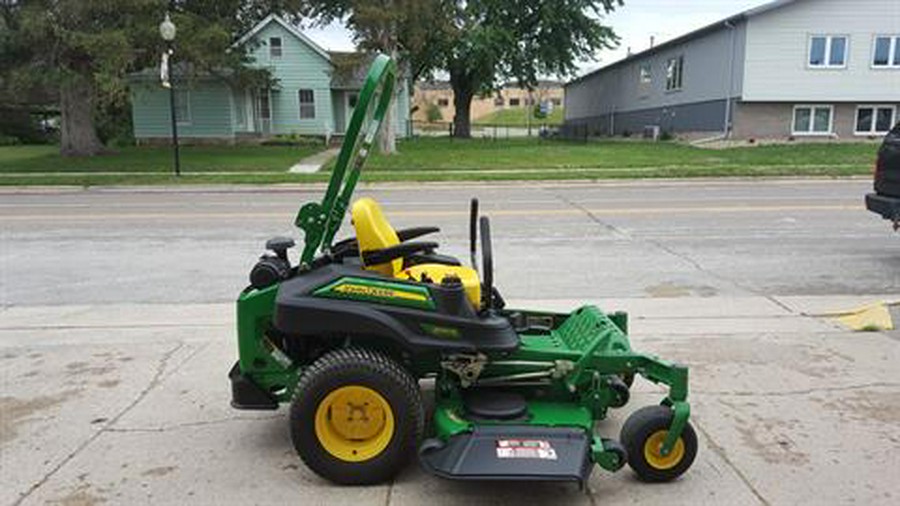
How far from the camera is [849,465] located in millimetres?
3559

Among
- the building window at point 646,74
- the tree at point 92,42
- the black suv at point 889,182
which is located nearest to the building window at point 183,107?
the tree at point 92,42

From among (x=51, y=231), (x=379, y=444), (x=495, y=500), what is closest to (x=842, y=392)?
(x=495, y=500)

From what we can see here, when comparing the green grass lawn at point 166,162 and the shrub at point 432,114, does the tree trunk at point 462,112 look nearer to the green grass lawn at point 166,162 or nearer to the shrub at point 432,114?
the green grass lawn at point 166,162

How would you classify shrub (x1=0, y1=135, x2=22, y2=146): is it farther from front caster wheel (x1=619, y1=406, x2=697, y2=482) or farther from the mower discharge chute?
front caster wheel (x1=619, y1=406, x2=697, y2=482)

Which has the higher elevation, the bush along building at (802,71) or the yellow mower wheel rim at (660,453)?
the bush along building at (802,71)

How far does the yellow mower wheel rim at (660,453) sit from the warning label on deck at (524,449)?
0.49 meters

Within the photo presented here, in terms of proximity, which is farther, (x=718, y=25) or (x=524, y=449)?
(x=718, y=25)

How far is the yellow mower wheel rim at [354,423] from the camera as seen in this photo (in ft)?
11.1

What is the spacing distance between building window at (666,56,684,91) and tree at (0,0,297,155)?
66.4 ft

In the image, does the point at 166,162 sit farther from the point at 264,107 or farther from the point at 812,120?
the point at 812,120

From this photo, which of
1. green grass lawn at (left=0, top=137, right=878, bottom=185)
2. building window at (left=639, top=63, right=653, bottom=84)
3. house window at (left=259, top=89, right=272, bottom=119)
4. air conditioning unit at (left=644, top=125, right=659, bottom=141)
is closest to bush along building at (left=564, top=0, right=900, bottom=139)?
green grass lawn at (left=0, top=137, right=878, bottom=185)

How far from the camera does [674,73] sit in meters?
36.5

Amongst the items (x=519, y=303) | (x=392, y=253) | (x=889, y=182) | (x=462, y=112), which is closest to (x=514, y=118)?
(x=462, y=112)

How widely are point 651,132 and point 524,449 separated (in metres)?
36.6
